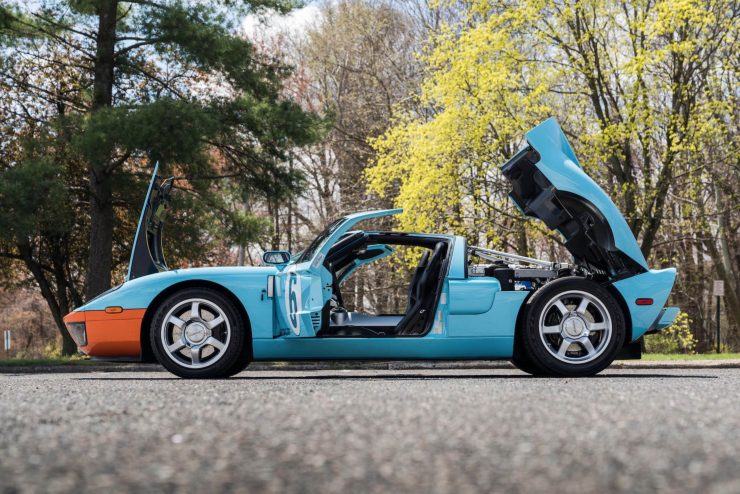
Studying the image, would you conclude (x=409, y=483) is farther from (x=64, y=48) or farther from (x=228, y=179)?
(x=64, y=48)

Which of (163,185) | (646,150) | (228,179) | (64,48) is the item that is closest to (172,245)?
(228,179)

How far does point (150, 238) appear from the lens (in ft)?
27.2

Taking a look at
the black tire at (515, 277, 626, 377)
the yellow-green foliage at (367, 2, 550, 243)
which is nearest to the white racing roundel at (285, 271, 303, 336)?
the black tire at (515, 277, 626, 377)

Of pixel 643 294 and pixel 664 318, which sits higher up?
pixel 643 294

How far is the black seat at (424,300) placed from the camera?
7.78 metres

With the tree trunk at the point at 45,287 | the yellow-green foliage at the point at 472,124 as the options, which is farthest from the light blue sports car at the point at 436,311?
the tree trunk at the point at 45,287

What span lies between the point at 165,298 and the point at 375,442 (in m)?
4.58

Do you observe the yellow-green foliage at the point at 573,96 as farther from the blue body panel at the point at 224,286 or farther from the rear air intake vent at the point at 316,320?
the blue body panel at the point at 224,286

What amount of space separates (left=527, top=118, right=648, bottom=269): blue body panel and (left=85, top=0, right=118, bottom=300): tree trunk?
47.2 ft

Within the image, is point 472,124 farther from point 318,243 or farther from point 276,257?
point 276,257

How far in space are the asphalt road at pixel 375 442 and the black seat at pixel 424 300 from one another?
2.45 metres

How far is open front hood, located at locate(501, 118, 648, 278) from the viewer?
Answer: 25.3 ft

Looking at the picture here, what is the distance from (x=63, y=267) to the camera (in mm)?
26891

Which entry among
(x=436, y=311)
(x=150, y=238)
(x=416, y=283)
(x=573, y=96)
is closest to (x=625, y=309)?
(x=436, y=311)
